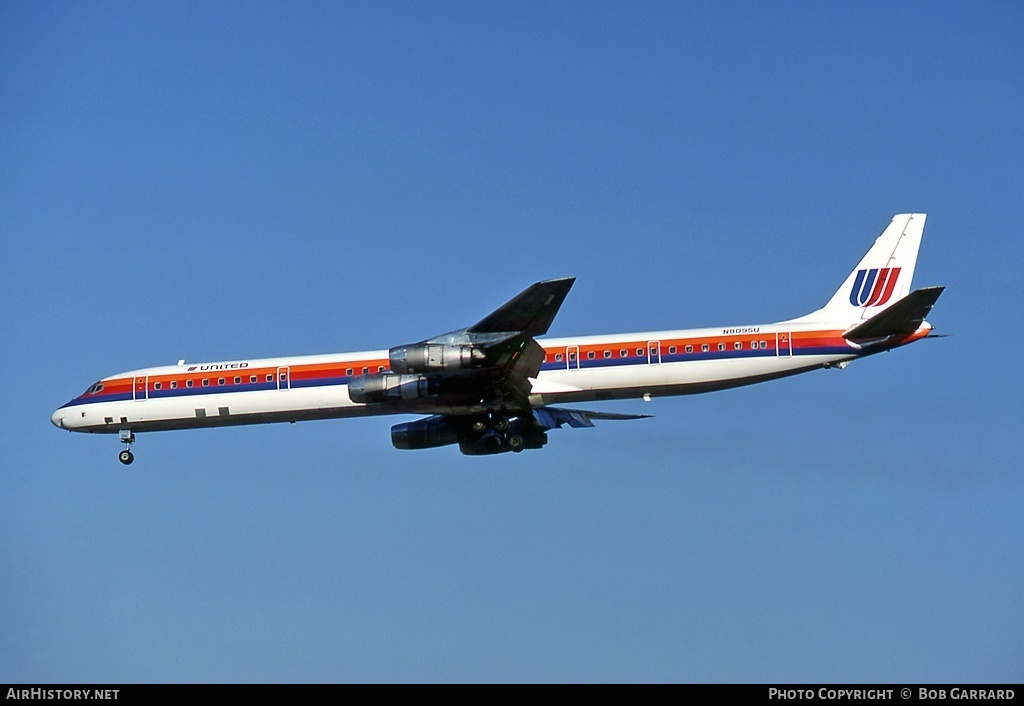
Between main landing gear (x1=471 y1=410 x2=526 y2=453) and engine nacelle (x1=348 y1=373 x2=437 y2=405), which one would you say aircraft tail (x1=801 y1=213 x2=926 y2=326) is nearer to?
main landing gear (x1=471 y1=410 x2=526 y2=453)

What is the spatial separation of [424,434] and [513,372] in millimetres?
5655

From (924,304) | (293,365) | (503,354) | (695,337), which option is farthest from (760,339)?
(293,365)

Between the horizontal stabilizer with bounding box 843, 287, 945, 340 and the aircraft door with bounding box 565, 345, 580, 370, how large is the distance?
861 centimetres

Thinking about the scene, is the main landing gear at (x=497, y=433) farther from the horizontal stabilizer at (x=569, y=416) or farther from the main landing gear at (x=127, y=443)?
the main landing gear at (x=127, y=443)

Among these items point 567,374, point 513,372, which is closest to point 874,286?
point 567,374

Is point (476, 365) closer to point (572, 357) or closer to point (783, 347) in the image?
point (572, 357)

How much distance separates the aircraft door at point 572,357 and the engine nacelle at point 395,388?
179 inches

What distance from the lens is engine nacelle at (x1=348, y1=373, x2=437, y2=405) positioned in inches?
1767

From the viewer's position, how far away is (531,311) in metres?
42.5

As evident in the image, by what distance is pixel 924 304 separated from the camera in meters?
42.7

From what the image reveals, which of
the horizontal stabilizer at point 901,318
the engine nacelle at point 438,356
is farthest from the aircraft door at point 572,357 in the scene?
the horizontal stabilizer at point 901,318

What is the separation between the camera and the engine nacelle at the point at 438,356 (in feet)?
142

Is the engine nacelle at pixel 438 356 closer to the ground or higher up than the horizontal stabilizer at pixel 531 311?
closer to the ground
